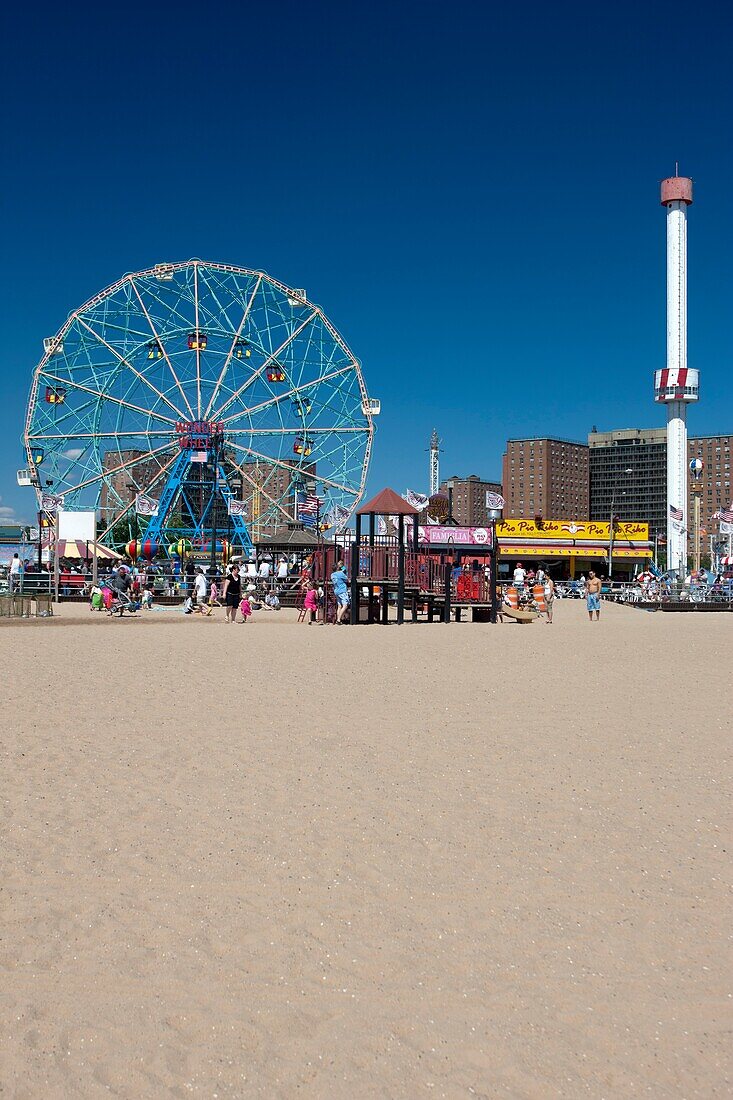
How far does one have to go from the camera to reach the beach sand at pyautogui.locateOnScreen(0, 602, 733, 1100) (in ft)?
11.0

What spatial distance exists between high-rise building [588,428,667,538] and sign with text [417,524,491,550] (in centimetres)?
11476

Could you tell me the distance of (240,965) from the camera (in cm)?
402

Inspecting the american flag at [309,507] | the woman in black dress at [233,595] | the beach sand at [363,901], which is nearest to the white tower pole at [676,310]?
the american flag at [309,507]

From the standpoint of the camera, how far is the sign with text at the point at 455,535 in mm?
57531

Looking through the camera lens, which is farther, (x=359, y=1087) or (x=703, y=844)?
(x=703, y=844)

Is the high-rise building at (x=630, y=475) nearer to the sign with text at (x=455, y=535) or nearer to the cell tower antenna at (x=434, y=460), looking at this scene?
the cell tower antenna at (x=434, y=460)

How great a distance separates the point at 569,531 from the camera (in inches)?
2933

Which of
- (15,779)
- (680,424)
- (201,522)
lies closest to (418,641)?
(15,779)

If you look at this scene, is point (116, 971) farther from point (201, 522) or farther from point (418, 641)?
point (201, 522)

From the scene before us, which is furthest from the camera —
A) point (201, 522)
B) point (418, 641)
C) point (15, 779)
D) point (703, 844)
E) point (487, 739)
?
point (201, 522)

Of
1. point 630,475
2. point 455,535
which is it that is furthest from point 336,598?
point 630,475

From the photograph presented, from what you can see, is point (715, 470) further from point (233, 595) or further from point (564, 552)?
point (233, 595)

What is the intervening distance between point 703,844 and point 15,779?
4.52 metres

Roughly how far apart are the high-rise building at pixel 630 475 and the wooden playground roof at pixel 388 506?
14667cm
